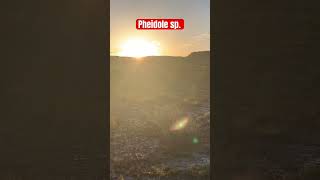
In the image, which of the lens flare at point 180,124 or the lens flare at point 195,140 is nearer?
the lens flare at point 195,140

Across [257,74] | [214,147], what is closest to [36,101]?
[214,147]

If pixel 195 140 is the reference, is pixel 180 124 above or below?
above

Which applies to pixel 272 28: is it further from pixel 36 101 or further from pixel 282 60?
pixel 36 101

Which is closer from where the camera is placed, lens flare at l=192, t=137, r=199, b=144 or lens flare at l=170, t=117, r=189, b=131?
lens flare at l=192, t=137, r=199, b=144

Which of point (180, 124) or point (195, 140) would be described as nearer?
point (195, 140)

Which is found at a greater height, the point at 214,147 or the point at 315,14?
the point at 315,14

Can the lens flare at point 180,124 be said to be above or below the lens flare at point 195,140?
above

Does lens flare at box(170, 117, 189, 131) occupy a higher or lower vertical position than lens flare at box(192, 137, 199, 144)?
higher

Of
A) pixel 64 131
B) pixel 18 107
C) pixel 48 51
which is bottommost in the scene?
pixel 64 131
